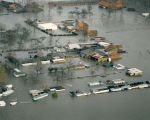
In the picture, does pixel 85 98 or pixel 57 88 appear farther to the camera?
pixel 57 88

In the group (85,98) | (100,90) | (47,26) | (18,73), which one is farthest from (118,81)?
(47,26)

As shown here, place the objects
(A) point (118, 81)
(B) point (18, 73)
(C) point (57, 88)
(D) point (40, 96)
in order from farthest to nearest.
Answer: (B) point (18, 73)
(A) point (118, 81)
(C) point (57, 88)
(D) point (40, 96)

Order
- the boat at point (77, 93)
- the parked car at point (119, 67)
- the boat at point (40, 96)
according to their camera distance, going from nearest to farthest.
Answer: the boat at point (40, 96) < the boat at point (77, 93) < the parked car at point (119, 67)

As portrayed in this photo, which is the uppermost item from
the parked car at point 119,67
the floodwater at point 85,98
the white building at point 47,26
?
the white building at point 47,26

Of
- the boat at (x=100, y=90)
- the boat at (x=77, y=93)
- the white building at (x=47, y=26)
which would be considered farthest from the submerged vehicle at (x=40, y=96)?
the white building at (x=47, y=26)

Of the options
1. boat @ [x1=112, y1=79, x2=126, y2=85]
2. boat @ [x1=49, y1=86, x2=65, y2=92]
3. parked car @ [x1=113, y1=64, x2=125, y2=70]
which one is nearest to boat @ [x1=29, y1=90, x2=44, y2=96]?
boat @ [x1=49, y1=86, x2=65, y2=92]

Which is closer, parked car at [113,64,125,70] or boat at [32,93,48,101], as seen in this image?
boat at [32,93,48,101]

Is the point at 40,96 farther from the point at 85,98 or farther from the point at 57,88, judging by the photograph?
the point at 85,98

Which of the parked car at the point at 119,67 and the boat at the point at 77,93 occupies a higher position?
the parked car at the point at 119,67

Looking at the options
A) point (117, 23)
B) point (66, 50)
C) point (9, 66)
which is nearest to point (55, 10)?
point (117, 23)

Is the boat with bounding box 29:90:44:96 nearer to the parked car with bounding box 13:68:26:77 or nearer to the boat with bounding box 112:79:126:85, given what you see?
the parked car with bounding box 13:68:26:77

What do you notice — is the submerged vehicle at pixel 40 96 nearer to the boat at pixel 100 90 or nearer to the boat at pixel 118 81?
the boat at pixel 100 90
